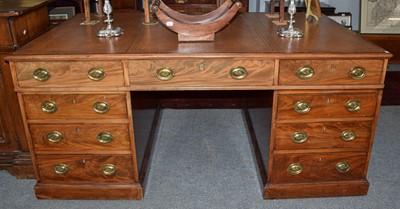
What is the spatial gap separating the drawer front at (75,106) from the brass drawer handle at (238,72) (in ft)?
1.90

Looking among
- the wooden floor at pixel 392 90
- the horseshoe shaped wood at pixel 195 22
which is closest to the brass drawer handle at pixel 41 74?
the horseshoe shaped wood at pixel 195 22

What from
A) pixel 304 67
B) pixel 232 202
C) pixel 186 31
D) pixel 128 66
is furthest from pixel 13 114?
pixel 304 67

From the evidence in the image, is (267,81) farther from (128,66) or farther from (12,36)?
(12,36)

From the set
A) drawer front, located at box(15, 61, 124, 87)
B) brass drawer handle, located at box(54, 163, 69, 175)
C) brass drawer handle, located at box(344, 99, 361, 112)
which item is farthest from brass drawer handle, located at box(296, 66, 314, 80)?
brass drawer handle, located at box(54, 163, 69, 175)

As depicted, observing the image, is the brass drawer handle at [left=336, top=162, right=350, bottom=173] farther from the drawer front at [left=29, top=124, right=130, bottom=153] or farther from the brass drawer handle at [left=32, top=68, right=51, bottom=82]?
the brass drawer handle at [left=32, top=68, right=51, bottom=82]

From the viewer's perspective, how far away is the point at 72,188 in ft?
7.48

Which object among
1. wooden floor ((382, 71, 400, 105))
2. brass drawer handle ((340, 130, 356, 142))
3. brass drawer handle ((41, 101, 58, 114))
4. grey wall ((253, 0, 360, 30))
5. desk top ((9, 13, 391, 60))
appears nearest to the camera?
desk top ((9, 13, 391, 60))

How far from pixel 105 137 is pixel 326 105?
3.96 ft

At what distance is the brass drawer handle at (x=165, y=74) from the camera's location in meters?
1.98

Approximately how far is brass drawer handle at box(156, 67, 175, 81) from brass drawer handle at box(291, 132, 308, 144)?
0.75 m

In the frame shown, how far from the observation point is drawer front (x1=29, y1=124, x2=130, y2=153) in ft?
6.97

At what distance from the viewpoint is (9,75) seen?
2320mm

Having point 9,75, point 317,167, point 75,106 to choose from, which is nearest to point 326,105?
point 317,167

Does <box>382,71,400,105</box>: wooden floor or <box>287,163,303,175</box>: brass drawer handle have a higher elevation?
<box>287,163,303,175</box>: brass drawer handle
